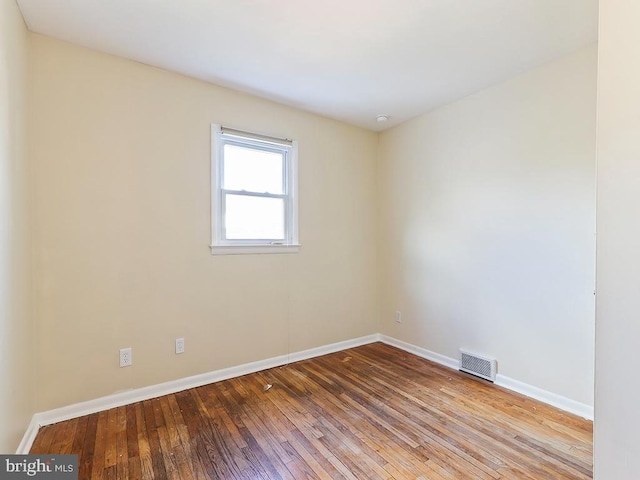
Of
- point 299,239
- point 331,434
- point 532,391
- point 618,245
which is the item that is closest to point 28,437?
point 331,434

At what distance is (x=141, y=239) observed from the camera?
2.40m

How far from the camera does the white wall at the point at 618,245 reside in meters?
1.04

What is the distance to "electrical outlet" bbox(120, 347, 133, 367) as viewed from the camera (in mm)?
2322

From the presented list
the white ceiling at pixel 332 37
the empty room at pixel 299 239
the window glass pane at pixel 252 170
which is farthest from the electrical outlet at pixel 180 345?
the white ceiling at pixel 332 37

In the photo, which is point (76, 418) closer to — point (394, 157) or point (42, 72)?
point (42, 72)

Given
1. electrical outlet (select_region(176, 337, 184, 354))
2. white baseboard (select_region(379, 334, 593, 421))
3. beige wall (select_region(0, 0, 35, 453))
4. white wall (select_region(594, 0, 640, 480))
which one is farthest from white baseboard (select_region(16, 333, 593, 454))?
white wall (select_region(594, 0, 640, 480))

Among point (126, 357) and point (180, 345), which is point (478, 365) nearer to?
point (180, 345)

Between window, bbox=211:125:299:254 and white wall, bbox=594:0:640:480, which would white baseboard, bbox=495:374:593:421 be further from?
window, bbox=211:125:299:254

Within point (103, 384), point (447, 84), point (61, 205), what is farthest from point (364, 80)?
point (103, 384)

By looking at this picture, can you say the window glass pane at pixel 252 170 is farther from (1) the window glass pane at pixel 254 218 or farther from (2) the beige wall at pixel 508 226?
(2) the beige wall at pixel 508 226

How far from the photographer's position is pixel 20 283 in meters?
1.77

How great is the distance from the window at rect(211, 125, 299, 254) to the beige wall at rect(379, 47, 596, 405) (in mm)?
1356

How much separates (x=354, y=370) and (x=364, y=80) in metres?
2.67

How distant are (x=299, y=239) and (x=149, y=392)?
6.10 feet
